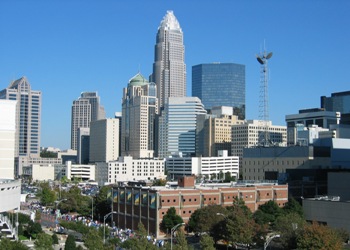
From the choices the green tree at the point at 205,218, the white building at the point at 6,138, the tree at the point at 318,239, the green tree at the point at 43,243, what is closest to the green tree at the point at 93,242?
the green tree at the point at 43,243

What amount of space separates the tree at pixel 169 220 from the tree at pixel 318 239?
25.2 m

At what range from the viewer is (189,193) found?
8275 cm

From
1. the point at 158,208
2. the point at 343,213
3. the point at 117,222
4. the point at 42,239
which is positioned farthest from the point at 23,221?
the point at 343,213

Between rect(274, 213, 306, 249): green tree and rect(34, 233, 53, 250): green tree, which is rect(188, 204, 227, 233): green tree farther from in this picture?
rect(34, 233, 53, 250): green tree

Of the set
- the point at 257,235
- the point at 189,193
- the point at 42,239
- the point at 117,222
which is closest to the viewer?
the point at 42,239

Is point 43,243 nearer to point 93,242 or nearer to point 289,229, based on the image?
point 93,242

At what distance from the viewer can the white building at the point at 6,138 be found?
10956 cm

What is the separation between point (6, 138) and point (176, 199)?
45.5 m

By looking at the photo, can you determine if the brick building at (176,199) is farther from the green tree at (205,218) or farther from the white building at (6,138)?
the white building at (6,138)

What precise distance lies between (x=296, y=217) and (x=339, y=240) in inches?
506

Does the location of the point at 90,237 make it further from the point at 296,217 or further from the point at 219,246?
the point at 296,217

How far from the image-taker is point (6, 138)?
363ft

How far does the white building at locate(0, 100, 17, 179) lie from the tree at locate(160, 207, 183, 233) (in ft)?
147

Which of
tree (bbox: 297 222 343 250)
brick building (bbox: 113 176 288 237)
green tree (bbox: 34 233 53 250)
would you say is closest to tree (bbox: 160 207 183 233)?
brick building (bbox: 113 176 288 237)
